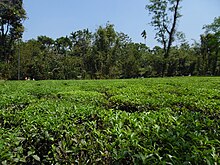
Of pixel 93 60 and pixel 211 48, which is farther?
pixel 211 48

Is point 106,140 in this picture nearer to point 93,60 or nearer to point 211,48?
point 93,60

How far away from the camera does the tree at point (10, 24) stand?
2577cm

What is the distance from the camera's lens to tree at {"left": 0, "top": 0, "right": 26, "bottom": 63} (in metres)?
25.8

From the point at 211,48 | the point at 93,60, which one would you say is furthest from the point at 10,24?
the point at 211,48

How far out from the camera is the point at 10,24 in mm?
27109

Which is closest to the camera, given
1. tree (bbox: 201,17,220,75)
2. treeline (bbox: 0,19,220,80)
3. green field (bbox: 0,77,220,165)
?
green field (bbox: 0,77,220,165)

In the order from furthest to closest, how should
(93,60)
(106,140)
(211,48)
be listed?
(211,48) < (93,60) < (106,140)

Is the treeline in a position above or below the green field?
above

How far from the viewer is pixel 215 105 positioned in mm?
3287

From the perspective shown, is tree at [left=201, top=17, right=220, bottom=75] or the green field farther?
tree at [left=201, top=17, right=220, bottom=75]

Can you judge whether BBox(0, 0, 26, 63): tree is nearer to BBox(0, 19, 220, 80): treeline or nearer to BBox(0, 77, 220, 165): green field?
BBox(0, 19, 220, 80): treeline

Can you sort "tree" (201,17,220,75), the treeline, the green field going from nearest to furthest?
the green field, the treeline, "tree" (201,17,220,75)

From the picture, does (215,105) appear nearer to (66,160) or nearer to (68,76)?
(66,160)

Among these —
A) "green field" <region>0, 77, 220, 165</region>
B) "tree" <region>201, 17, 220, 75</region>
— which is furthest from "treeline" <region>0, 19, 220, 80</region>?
"green field" <region>0, 77, 220, 165</region>
